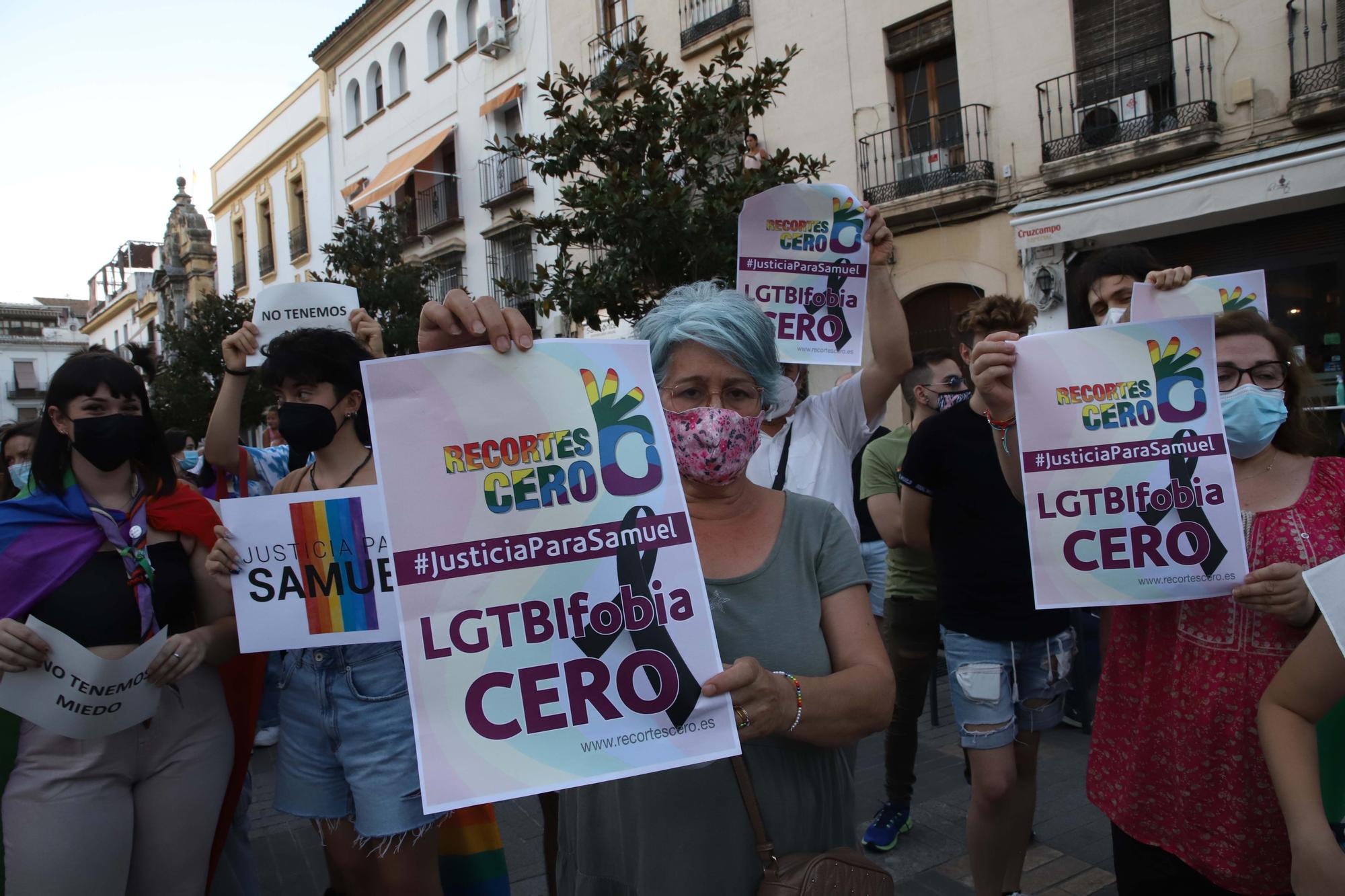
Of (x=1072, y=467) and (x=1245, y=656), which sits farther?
(x=1072, y=467)

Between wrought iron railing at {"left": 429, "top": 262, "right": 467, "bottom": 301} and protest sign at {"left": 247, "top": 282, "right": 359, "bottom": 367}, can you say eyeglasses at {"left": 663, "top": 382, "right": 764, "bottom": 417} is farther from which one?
wrought iron railing at {"left": 429, "top": 262, "right": 467, "bottom": 301}

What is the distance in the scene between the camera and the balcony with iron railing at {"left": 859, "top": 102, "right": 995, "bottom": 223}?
461 inches

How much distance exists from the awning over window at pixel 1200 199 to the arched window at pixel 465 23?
46.9ft

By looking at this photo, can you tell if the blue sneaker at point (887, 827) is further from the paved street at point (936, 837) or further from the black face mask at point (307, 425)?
the black face mask at point (307, 425)

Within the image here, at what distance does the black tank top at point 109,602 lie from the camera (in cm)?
252

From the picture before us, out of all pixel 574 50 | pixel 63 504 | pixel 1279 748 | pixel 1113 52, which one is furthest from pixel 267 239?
pixel 1279 748

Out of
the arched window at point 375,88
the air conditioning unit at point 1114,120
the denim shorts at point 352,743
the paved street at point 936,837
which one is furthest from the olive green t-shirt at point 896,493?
the arched window at point 375,88

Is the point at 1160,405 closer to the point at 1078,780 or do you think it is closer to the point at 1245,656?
the point at 1245,656

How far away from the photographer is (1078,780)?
457 centimetres

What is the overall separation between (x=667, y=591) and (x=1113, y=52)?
37.5 feet

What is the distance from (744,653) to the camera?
1.68 m

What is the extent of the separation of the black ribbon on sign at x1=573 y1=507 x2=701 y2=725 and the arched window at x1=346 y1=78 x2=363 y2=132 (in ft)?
86.7

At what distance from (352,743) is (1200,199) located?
9886mm

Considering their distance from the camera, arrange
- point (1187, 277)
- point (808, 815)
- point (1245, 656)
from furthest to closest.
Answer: point (1187, 277) → point (1245, 656) → point (808, 815)
